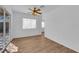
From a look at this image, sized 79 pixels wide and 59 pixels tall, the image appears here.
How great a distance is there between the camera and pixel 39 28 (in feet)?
4.36

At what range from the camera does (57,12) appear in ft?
4.10

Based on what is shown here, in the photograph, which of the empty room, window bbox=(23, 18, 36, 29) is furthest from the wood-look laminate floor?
window bbox=(23, 18, 36, 29)

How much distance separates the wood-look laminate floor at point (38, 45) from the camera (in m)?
1.18

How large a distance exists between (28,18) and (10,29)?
0.28m

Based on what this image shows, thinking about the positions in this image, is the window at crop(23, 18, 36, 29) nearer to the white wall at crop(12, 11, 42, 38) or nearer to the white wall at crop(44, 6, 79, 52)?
the white wall at crop(12, 11, 42, 38)

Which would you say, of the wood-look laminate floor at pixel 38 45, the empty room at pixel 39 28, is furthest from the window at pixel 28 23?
the wood-look laminate floor at pixel 38 45

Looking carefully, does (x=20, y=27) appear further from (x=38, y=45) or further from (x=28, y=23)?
(x=38, y=45)

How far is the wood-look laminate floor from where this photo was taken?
118 cm

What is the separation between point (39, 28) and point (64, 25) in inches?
13.7

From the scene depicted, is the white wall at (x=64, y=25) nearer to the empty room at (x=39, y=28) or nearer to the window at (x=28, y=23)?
the empty room at (x=39, y=28)

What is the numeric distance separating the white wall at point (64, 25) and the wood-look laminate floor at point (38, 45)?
0.08m
